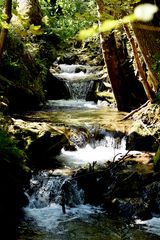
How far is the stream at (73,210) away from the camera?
5.96 meters

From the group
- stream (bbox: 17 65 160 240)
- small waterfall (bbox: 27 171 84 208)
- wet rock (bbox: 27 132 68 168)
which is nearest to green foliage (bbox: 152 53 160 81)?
stream (bbox: 17 65 160 240)

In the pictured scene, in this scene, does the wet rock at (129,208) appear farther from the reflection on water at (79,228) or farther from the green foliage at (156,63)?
the green foliage at (156,63)

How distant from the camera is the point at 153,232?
6.03 meters

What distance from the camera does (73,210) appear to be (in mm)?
7191

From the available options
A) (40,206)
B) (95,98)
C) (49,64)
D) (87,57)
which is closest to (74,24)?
(87,57)

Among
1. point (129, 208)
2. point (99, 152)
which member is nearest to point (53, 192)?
point (129, 208)

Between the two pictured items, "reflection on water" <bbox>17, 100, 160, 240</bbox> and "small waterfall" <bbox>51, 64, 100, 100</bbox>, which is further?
"small waterfall" <bbox>51, 64, 100, 100</bbox>

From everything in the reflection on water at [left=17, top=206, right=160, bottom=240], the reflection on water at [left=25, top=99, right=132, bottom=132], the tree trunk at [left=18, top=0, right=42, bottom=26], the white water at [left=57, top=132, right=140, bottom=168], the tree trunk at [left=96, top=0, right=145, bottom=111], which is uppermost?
the tree trunk at [left=18, top=0, right=42, bottom=26]

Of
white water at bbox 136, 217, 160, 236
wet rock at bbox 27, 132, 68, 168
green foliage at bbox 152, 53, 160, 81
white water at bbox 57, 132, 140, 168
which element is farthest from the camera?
white water at bbox 57, 132, 140, 168

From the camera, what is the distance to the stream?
19.6 feet

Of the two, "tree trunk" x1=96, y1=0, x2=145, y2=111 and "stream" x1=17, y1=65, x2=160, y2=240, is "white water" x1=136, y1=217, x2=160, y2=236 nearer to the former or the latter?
"stream" x1=17, y1=65, x2=160, y2=240

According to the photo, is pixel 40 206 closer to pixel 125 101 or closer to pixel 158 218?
pixel 158 218

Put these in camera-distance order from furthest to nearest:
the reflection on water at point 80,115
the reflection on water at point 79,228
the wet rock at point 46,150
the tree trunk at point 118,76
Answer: the tree trunk at point 118,76
the reflection on water at point 80,115
the wet rock at point 46,150
the reflection on water at point 79,228

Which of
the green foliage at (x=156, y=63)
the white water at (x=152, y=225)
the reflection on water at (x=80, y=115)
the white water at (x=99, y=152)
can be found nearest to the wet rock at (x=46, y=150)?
the white water at (x=99, y=152)
